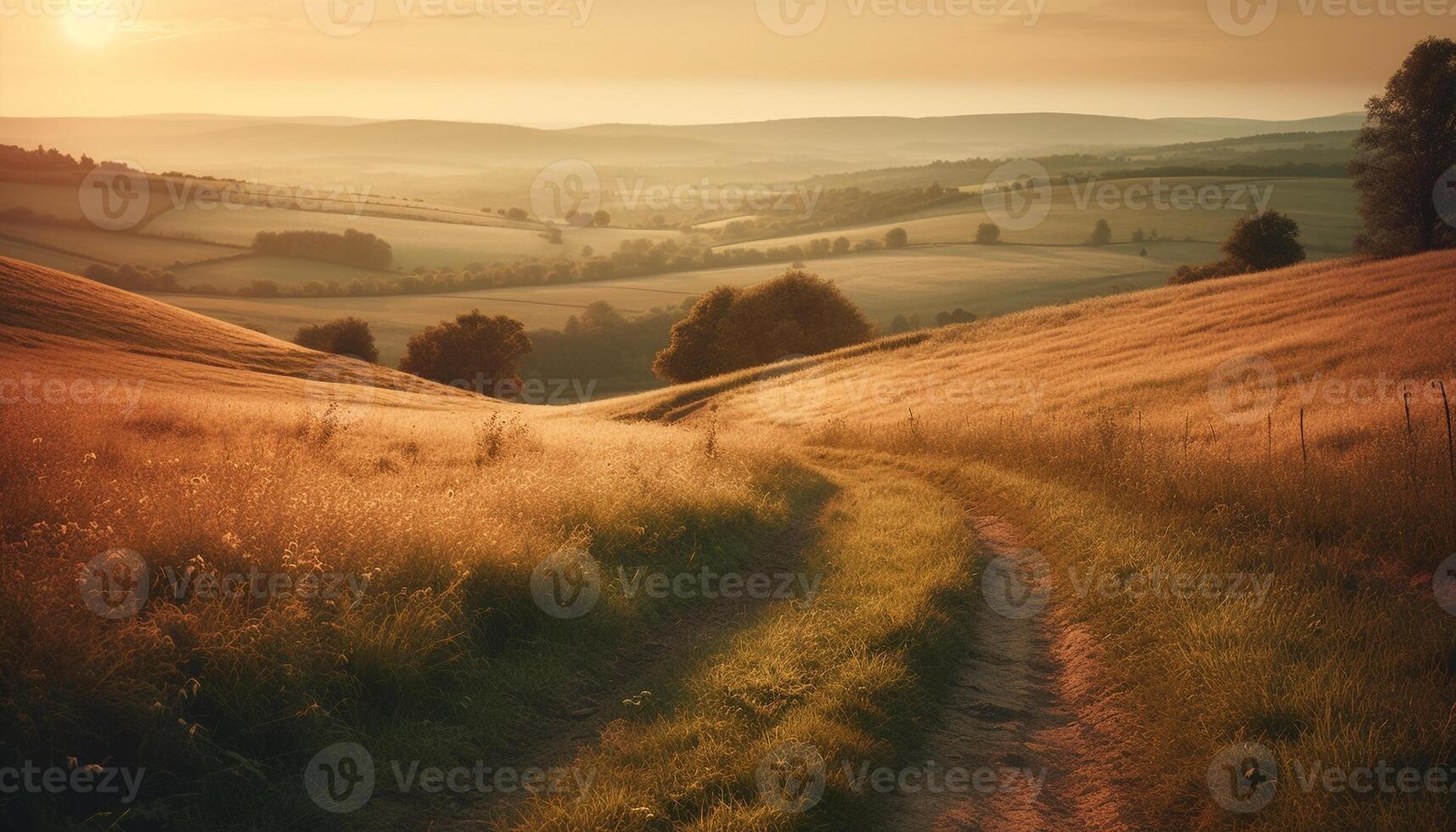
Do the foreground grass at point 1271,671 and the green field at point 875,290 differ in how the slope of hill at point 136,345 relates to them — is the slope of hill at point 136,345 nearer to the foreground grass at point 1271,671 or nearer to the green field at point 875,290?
the foreground grass at point 1271,671

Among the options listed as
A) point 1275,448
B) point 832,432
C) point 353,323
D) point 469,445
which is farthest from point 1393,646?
point 353,323

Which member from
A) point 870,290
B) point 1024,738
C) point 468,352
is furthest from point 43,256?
point 1024,738

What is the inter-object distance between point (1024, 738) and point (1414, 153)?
4490 centimetres

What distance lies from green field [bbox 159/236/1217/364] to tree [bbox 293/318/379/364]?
3243mm

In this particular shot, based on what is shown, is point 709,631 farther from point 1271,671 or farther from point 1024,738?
point 1271,671

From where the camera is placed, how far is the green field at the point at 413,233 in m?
94.8

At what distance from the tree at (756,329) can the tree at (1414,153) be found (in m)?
27.9

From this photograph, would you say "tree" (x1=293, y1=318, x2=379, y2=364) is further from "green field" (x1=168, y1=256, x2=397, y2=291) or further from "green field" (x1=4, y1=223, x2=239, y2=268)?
"green field" (x1=4, y1=223, x2=239, y2=268)

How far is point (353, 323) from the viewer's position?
189ft

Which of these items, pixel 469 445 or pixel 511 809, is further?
pixel 469 445

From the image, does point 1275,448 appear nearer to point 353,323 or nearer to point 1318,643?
point 1318,643

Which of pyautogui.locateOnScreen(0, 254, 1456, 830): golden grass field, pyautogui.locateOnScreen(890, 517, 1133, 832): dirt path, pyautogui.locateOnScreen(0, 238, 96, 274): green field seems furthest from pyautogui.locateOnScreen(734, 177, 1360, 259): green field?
pyautogui.locateOnScreen(890, 517, 1133, 832): dirt path

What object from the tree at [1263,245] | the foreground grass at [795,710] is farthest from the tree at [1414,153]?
the foreground grass at [795,710]

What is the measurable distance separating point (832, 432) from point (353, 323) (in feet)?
146
